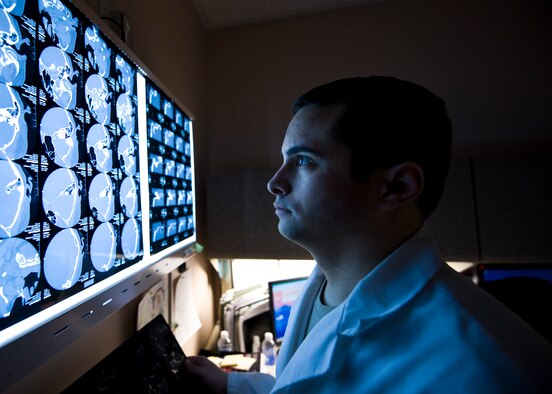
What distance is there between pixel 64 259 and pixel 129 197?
0.80 ft

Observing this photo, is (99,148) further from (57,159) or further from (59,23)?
(59,23)

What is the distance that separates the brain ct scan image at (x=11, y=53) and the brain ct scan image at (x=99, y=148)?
0.52 feet

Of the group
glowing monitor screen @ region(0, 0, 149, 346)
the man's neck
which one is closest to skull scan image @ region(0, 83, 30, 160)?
glowing monitor screen @ region(0, 0, 149, 346)

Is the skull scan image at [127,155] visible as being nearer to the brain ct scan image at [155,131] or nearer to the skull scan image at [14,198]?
the brain ct scan image at [155,131]

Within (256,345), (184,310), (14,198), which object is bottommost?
(256,345)

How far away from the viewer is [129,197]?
2.27 feet

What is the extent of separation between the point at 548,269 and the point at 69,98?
2001 millimetres

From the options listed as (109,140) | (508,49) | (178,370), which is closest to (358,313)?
(178,370)

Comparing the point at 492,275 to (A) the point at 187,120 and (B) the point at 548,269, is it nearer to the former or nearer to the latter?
(B) the point at 548,269

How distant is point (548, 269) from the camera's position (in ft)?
4.26

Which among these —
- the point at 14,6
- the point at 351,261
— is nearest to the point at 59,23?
the point at 14,6

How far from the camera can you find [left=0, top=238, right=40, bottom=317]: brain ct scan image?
37cm

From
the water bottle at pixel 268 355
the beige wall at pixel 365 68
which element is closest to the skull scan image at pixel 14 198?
the beige wall at pixel 365 68

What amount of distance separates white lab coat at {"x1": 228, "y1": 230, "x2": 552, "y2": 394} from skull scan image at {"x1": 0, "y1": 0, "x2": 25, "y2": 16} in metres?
0.82
